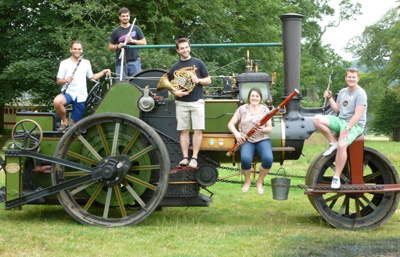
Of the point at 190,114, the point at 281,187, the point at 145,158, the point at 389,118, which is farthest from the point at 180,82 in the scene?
the point at 389,118

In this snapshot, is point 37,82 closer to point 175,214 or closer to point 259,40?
point 259,40

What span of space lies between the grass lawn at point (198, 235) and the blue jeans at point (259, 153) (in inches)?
27.6

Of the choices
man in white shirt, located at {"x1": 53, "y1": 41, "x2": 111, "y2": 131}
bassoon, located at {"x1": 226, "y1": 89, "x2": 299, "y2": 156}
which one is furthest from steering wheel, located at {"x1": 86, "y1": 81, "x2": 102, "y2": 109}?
bassoon, located at {"x1": 226, "y1": 89, "x2": 299, "y2": 156}

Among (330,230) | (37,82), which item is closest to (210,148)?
(330,230)

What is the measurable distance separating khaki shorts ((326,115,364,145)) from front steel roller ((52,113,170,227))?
1813mm

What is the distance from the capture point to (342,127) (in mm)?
6770

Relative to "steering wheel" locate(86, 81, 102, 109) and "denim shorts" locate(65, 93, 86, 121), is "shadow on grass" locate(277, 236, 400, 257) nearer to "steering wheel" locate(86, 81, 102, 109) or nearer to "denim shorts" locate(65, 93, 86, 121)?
"denim shorts" locate(65, 93, 86, 121)

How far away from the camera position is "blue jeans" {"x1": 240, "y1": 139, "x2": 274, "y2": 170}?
6.73 m

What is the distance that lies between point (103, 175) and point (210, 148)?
1.20 meters

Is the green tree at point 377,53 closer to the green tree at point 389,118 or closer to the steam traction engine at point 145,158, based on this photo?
the green tree at point 389,118

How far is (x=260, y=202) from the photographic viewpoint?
362 inches

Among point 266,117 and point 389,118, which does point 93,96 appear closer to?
point 266,117

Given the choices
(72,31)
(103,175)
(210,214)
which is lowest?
(210,214)

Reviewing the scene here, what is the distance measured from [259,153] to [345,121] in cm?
99
